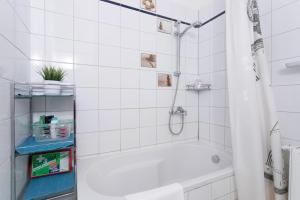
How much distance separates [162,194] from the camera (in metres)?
0.77

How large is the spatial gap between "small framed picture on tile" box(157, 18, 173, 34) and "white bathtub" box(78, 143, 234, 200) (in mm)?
1192

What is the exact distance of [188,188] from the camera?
0.91 meters

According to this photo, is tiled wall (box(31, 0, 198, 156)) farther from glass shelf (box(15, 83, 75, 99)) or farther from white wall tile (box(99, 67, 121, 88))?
glass shelf (box(15, 83, 75, 99))

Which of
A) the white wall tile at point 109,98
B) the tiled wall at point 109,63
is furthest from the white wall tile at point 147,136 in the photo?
the white wall tile at point 109,98

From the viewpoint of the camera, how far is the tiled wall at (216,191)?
94 cm

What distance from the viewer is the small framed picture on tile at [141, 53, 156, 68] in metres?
1.47

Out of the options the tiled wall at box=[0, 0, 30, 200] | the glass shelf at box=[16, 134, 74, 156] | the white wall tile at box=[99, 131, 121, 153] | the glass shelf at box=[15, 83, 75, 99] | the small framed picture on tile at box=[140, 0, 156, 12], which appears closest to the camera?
the tiled wall at box=[0, 0, 30, 200]

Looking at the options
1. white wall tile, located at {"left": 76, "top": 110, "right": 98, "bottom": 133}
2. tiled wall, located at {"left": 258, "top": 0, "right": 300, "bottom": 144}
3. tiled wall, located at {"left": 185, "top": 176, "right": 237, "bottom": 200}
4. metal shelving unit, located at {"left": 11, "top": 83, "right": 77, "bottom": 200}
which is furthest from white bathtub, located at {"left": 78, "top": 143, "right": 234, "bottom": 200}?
tiled wall, located at {"left": 258, "top": 0, "right": 300, "bottom": 144}

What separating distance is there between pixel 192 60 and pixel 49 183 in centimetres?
166

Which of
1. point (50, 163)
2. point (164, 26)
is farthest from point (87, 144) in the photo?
point (164, 26)

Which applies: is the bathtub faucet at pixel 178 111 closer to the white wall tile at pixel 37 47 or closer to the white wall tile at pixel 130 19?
the white wall tile at pixel 130 19

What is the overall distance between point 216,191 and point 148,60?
120cm

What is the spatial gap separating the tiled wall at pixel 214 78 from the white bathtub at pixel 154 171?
175mm

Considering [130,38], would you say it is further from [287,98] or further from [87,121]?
[287,98]
